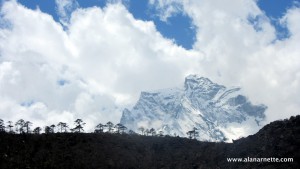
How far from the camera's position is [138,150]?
142m

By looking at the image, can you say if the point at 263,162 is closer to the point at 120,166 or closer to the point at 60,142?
the point at 120,166

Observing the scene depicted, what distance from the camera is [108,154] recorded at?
130 m

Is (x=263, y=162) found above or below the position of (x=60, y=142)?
below

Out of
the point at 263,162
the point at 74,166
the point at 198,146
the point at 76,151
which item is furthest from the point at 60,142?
the point at 263,162

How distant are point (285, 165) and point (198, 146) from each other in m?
57.1

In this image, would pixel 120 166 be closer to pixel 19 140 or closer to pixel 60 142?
pixel 60 142

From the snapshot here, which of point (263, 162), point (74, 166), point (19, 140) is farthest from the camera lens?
point (19, 140)

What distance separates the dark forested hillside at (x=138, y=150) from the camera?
9869 cm

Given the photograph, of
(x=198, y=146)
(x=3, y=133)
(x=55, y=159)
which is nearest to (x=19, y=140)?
(x=3, y=133)

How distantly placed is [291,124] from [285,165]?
17.6 metres

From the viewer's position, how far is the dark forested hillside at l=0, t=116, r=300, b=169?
98688mm

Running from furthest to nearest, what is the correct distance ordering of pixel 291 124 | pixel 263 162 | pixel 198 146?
pixel 198 146 < pixel 291 124 < pixel 263 162

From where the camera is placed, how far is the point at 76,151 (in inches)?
4860

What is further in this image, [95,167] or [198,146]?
[198,146]
